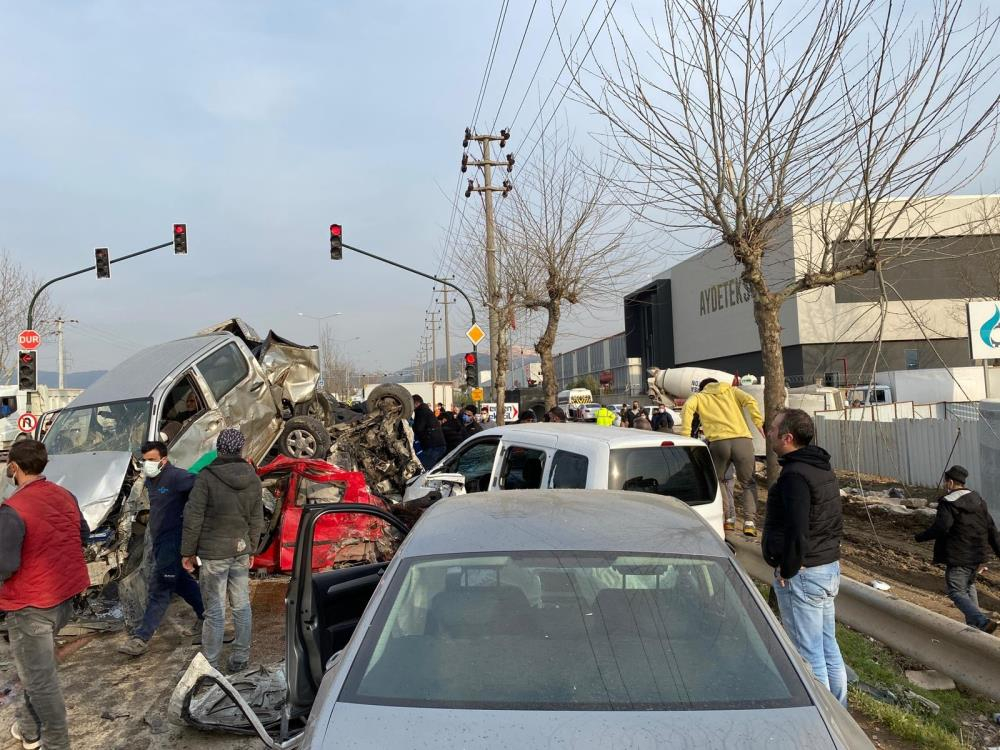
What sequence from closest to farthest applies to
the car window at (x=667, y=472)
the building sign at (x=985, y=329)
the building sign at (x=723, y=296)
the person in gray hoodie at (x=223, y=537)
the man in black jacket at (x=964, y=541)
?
the person in gray hoodie at (x=223, y=537) < the car window at (x=667, y=472) < the man in black jacket at (x=964, y=541) < the building sign at (x=985, y=329) < the building sign at (x=723, y=296)

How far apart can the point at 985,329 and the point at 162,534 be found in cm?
983

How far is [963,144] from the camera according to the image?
7.25 m

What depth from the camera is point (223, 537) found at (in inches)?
218

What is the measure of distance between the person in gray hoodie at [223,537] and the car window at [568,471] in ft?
7.40

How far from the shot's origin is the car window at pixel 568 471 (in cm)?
583

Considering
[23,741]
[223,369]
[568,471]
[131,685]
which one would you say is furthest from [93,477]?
[568,471]

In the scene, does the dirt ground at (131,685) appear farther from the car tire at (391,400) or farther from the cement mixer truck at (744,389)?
the cement mixer truck at (744,389)

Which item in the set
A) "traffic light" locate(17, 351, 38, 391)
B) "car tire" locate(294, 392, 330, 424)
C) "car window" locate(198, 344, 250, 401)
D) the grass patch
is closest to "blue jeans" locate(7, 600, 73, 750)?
the grass patch

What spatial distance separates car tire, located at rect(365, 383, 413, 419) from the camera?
15.1 metres

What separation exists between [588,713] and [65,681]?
506 cm

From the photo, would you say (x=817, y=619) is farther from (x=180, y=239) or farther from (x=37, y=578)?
(x=180, y=239)

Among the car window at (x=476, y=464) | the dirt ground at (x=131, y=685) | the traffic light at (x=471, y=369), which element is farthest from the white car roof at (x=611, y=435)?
the traffic light at (x=471, y=369)

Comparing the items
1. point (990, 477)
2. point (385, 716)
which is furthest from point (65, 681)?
point (990, 477)

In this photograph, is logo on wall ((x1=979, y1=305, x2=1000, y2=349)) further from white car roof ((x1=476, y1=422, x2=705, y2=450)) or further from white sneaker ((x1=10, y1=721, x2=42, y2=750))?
white sneaker ((x1=10, y1=721, x2=42, y2=750))
